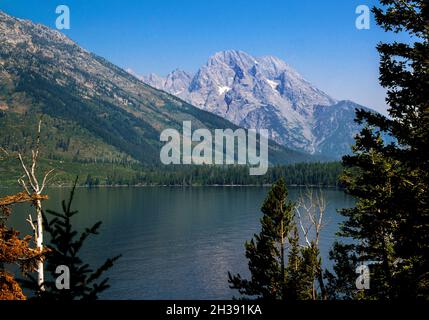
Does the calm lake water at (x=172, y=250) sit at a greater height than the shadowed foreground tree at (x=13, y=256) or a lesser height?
lesser

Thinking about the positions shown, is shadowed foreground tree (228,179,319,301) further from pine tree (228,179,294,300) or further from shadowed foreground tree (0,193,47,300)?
shadowed foreground tree (0,193,47,300)

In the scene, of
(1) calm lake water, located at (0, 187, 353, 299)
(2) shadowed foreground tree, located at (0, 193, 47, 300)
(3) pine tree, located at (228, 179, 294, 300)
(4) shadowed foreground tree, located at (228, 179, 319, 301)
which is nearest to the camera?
Result: (2) shadowed foreground tree, located at (0, 193, 47, 300)

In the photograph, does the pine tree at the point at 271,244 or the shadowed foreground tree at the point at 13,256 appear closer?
the shadowed foreground tree at the point at 13,256

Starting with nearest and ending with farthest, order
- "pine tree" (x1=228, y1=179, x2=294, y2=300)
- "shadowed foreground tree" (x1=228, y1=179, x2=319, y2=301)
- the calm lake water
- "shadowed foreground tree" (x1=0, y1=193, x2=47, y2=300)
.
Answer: "shadowed foreground tree" (x1=0, y1=193, x2=47, y2=300)
"shadowed foreground tree" (x1=228, y1=179, x2=319, y2=301)
"pine tree" (x1=228, y1=179, x2=294, y2=300)
the calm lake water

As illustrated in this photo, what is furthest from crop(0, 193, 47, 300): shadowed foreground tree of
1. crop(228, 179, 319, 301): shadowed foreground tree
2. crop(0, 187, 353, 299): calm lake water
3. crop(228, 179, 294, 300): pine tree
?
crop(0, 187, 353, 299): calm lake water

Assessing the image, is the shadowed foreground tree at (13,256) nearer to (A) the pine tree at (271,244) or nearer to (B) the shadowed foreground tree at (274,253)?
(B) the shadowed foreground tree at (274,253)

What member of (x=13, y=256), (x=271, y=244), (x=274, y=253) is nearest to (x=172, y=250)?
(x=274, y=253)

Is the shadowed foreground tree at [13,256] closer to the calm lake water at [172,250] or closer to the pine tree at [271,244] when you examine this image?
the pine tree at [271,244]

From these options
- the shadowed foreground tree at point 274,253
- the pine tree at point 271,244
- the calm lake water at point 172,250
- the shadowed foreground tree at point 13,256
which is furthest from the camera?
the calm lake water at point 172,250

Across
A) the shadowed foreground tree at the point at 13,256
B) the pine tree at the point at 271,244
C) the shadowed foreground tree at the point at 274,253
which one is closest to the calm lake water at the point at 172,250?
the shadowed foreground tree at the point at 274,253

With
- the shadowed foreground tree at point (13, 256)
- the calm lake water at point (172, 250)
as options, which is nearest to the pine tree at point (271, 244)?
the calm lake water at point (172, 250)

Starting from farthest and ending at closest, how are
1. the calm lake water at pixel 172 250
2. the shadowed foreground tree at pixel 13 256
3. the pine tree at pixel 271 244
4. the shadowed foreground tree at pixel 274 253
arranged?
the calm lake water at pixel 172 250 → the pine tree at pixel 271 244 → the shadowed foreground tree at pixel 274 253 → the shadowed foreground tree at pixel 13 256

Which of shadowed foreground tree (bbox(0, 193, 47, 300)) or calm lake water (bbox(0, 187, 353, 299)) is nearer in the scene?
shadowed foreground tree (bbox(0, 193, 47, 300))

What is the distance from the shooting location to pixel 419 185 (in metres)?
22.4
